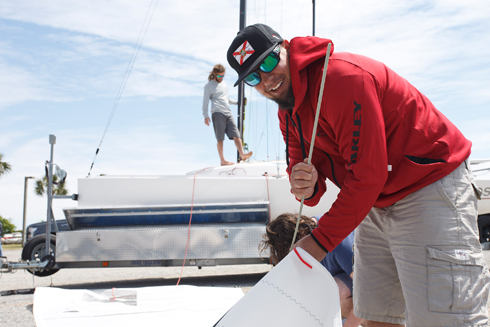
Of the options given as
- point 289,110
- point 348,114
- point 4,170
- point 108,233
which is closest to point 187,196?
point 108,233

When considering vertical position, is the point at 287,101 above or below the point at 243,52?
below

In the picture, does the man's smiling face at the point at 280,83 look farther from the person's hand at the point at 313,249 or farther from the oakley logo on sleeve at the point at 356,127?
the person's hand at the point at 313,249

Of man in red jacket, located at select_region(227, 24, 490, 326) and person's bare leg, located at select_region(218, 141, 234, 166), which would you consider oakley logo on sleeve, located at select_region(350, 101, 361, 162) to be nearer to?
man in red jacket, located at select_region(227, 24, 490, 326)

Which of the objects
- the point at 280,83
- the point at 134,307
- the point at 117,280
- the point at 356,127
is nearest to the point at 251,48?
the point at 280,83

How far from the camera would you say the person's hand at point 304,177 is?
174cm

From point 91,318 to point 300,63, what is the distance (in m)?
2.46

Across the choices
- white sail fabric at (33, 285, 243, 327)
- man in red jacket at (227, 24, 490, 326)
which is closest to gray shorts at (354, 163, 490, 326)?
man in red jacket at (227, 24, 490, 326)

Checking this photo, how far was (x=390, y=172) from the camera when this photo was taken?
Result: 1.67m

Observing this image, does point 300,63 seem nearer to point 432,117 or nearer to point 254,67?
point 254,67

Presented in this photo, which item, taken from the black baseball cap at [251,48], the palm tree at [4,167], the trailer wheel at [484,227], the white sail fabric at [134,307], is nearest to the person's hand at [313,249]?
the black baseball cap at [251,48]

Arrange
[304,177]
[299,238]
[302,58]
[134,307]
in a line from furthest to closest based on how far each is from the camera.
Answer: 1. [134,307]
2. [299,238]
3. [304,177]
4. [302,58]

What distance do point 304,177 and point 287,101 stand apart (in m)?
0.33

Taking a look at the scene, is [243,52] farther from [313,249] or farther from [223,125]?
[223,125]

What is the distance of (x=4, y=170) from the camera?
3578 cm
